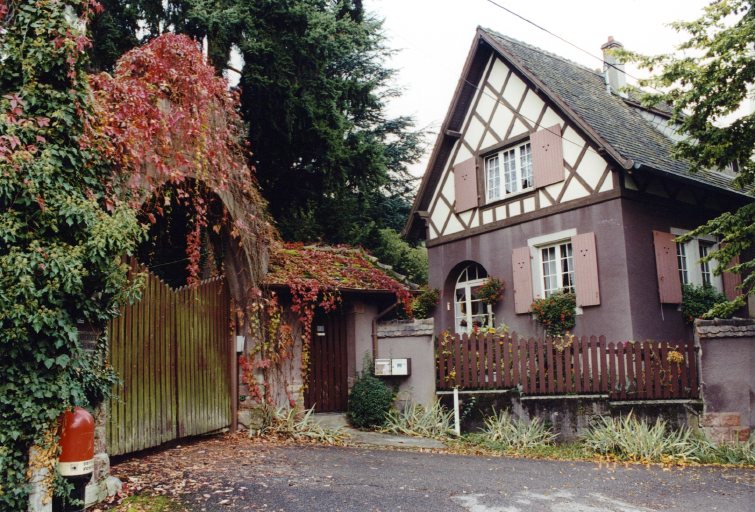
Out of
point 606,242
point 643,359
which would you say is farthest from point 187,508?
point 606,242

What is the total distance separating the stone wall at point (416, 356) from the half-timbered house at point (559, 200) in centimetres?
360

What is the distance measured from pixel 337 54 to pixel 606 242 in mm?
6045

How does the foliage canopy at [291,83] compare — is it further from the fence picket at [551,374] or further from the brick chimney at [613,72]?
the brick chimney at [613,72]

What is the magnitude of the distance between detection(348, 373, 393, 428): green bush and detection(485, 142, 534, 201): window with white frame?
5.90 meters

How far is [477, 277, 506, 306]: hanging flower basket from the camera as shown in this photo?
13625mm

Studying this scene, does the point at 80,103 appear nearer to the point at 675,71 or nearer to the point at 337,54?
the point at 337,54

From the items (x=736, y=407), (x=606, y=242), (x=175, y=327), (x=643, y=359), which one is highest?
(x=606, y=242)

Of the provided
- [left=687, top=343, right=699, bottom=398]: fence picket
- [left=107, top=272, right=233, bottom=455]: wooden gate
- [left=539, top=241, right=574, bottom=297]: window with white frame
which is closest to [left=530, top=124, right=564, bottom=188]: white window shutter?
[left=539, top=241, right=574, bottom=297]: window with white frame

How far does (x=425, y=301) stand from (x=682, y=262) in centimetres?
555

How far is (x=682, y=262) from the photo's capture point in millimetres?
12891

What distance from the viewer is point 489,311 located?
1409 centimetres

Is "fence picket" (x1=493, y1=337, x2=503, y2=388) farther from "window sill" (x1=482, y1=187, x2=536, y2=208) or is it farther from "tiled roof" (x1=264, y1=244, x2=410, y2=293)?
"window sill" (x1=482, y1=187, x2=536, y2=208)

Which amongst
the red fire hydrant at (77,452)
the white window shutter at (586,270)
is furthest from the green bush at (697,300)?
the red fire hydrant at (77,452)

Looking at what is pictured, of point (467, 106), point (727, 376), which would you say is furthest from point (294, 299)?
point (467, 106)
